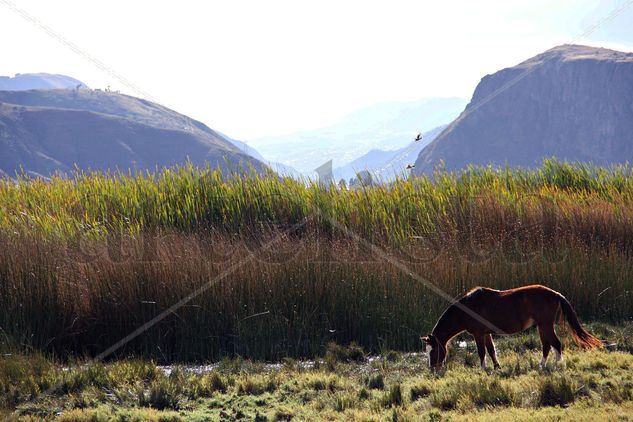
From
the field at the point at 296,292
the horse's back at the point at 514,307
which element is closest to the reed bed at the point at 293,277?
the field at the point at 296,292

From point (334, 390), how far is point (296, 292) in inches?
119

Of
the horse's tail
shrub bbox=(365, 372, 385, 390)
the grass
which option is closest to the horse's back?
A: the horse's tail

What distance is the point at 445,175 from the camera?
54.1 feet

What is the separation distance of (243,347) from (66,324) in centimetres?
268

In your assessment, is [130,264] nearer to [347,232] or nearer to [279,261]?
[279,261]

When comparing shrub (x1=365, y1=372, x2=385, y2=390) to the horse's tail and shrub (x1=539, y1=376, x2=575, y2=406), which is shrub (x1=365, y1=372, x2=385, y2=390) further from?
the horse's tail

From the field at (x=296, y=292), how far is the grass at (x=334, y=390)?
0.09 feet

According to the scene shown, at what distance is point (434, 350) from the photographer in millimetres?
6754

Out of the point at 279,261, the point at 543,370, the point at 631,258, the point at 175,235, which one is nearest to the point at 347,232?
the point at 279,261

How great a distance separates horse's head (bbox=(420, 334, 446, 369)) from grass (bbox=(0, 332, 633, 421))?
8.4 inches

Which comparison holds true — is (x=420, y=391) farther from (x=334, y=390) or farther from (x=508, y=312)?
(x=508, y=312)

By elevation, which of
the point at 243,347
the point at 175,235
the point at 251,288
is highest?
the point at 175,235

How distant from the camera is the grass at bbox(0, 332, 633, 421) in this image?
6.12 m

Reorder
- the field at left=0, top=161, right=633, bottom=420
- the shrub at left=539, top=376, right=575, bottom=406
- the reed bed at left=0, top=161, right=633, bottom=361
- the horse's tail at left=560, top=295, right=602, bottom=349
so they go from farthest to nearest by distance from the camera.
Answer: the reed bed at left=0, top=161, right=633, bottom=361 → the field at left=0, top=161, right=633, bottom=420 → the horse's tail at left=560, top=295, right=602, bottom=349 → the shrub at left=539, top=376, right=575, bottom=406
